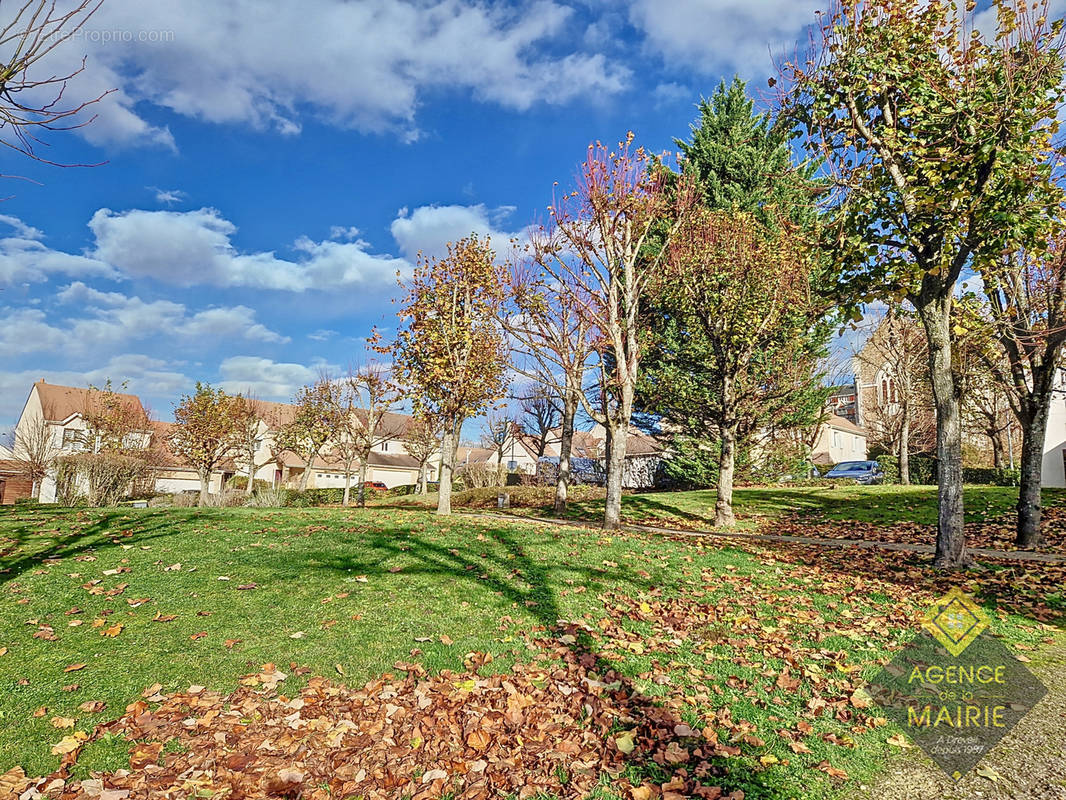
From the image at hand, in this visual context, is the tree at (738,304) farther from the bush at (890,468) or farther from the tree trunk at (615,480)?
the bush at (890,468)

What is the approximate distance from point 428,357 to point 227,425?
63.5ft

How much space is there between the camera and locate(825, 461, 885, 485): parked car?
29.5 metres

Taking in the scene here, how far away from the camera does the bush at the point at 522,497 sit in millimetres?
24766

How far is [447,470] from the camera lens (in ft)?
52.5

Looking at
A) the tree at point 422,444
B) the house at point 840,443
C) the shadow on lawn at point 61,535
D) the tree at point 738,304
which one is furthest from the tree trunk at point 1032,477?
the house at point 840,443

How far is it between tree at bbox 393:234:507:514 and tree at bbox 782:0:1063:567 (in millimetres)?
9460

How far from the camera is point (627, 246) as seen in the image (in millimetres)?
15125

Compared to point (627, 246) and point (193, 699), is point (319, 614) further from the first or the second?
point (627, 246)

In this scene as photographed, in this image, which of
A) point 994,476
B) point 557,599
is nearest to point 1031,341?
point 557,599

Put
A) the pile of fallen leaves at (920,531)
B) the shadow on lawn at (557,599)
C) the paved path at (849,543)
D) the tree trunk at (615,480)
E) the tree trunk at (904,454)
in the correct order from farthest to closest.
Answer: the tree trunk at (904,454)
the tree trunk at (615,480)
the pile of fallen leaves at (920,531)
the paved path at (849,543)
the shadow on lawn at (557,599)

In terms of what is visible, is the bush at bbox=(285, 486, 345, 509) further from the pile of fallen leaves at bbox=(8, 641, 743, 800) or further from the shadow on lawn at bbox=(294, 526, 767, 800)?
the pile of fallen leaves at bbox=(8, 641, 743, 800)

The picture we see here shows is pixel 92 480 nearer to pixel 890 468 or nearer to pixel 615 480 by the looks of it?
pixel 615 480

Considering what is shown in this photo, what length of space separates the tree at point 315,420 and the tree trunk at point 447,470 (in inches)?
663

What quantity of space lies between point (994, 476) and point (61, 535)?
101 feet
